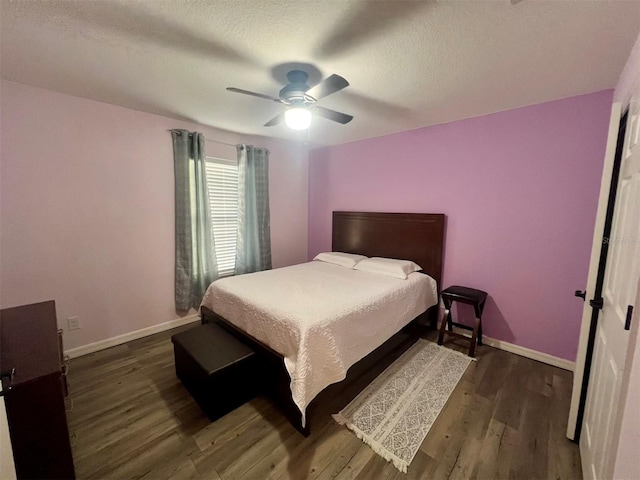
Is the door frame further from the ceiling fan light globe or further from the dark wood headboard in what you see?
the ceiling fan light globe

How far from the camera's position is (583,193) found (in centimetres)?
216

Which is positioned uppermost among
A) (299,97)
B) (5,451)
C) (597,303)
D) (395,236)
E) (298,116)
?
(299,97)

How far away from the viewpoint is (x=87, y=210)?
7.97 feet

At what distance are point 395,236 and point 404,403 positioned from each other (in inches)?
76.7

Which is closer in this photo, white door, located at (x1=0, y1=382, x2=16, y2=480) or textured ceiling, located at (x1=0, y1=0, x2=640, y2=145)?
white door, located at (x1=0, y1=382, x2=16, y2=480)

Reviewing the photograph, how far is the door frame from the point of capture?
1.39 metres

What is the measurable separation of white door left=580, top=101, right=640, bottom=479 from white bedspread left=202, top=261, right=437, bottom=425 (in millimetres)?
1226

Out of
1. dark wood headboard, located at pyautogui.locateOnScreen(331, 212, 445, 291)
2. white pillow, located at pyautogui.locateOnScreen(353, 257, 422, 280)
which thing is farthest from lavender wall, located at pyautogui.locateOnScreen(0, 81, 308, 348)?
Answer: white pillow, located at pyautogui.locateOnScreen(353, 257, 422, 280)

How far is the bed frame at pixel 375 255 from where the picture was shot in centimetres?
181

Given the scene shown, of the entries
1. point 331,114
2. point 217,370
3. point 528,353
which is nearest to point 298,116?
point 331,114

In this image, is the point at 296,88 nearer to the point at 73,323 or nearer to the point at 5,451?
the point at 5,451

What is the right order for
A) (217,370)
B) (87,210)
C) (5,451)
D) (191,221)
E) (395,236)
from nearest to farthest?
(5,451) < (217,370) < (87,210) < (191,221) < (395,236)

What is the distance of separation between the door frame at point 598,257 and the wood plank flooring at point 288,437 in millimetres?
294

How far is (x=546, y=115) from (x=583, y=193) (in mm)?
747
